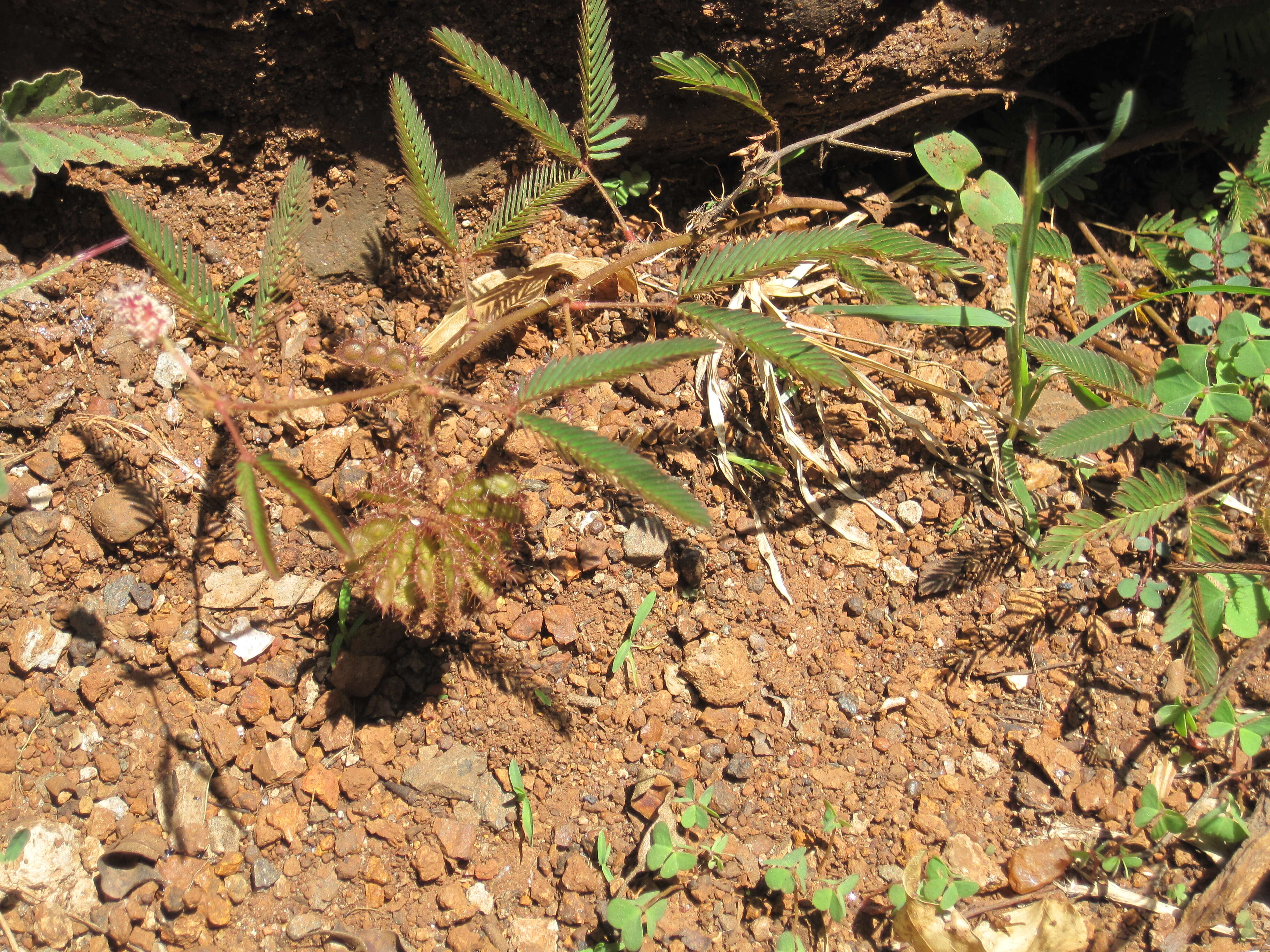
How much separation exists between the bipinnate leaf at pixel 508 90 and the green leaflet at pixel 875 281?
30.5 inches

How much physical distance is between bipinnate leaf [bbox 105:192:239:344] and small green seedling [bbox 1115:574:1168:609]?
2451 mm

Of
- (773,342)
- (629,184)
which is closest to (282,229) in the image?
(629,184)

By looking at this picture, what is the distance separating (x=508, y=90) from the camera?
206 cm

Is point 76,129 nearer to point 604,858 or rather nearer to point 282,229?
point 282,229

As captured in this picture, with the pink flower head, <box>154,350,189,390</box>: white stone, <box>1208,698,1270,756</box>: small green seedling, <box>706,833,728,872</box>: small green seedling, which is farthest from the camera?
<box>154,350,189,390</box>: white stone

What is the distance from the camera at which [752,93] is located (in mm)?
2225

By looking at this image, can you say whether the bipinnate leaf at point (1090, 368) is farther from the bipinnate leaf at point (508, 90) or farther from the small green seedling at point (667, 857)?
the small green seedling at point (667, 857)

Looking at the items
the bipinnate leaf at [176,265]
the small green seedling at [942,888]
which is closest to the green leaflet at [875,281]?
the small green seedling at [942,888]

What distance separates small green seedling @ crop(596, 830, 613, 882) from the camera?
208 centimetres

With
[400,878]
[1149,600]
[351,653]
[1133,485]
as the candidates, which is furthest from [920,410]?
[400,878]

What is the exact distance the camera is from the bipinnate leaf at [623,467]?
5.37 ft

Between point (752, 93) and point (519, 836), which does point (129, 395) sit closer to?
point (519, 836)

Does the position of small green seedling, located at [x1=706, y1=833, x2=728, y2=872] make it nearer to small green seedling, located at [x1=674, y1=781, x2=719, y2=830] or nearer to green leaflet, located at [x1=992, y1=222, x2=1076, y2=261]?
small green seedling, located at [x1=674, y1=781, x2=719, y2=830]

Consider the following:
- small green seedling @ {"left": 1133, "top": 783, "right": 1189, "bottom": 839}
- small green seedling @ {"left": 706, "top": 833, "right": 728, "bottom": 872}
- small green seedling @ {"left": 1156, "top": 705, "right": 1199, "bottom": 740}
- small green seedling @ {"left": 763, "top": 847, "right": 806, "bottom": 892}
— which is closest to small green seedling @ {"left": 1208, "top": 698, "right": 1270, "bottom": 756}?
small green seedling @ {"left": 1156, "top": 705, "right": 1199, "bottom": 740}
